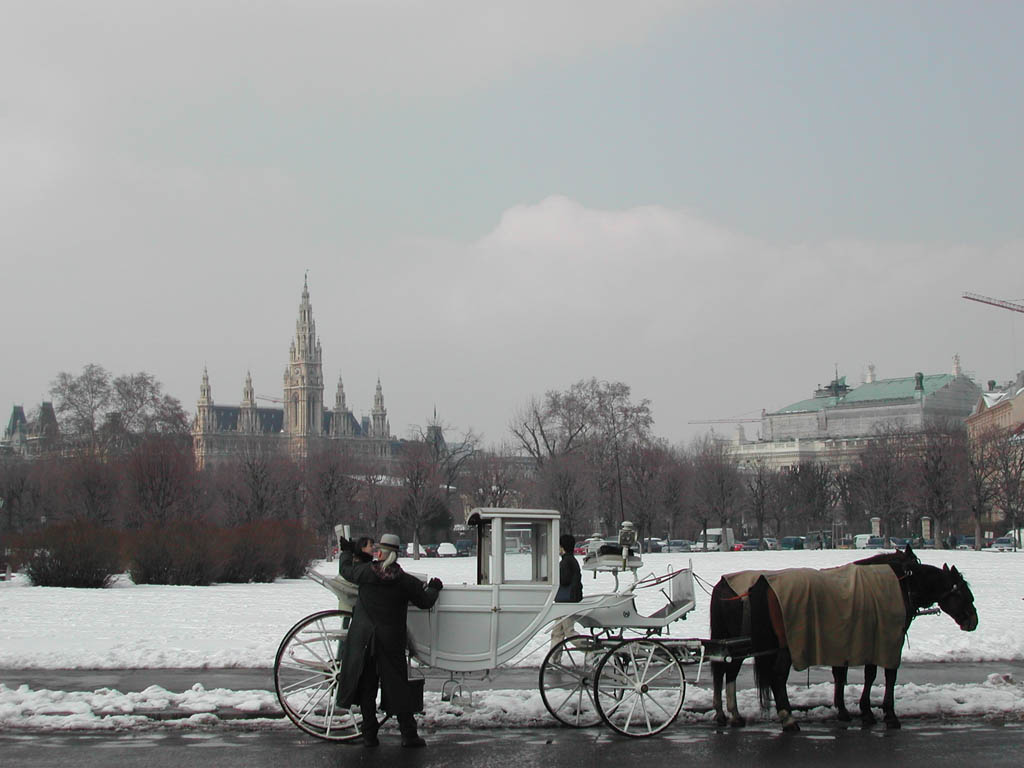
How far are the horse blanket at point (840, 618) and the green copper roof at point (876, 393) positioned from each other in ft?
536

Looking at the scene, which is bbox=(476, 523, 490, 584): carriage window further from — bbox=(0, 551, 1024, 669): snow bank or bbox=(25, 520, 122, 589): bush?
bbox=(25, 520, 122, 589): bush

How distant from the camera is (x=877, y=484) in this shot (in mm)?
71750

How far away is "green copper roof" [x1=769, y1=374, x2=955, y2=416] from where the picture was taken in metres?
169

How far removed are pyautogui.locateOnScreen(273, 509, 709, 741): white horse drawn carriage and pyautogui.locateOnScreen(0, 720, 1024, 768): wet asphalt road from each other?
0.25 meters

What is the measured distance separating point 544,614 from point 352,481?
60.5 metres

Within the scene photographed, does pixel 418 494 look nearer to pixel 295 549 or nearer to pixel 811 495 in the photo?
pixel 811 495

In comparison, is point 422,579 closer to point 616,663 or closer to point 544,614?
point 544,614

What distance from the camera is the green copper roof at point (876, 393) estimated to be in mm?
169250

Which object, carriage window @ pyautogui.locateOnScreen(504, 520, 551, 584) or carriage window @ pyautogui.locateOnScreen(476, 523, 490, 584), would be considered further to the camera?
carriage window @ pyautogui.locateOnScreen(476, 523, 490, 584)

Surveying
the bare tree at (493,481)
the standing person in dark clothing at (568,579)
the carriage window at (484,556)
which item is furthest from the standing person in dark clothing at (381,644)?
the bare tree at (493,481)

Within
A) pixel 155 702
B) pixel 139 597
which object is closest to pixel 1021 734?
pixel 155 702

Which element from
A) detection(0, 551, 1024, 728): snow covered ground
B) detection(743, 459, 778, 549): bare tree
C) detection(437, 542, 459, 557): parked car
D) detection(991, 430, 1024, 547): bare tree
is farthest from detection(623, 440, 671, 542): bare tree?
detection(0, 551, 1024, 728): snow covered ground

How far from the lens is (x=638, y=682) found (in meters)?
10.2

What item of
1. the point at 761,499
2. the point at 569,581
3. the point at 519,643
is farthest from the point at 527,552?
the point at 761,499
